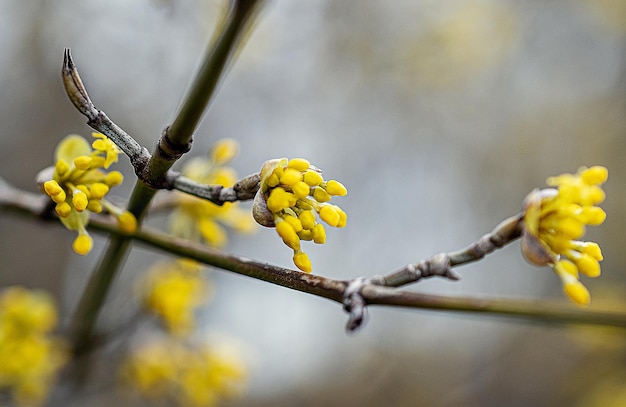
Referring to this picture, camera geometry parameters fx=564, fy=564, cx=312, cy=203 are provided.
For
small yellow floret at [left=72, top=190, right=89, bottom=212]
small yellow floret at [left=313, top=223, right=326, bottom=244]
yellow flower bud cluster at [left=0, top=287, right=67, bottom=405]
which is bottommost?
yellow flower bud cluster at [left=0, top=287, right=67, bottom=405]

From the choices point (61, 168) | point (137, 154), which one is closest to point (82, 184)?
point (61, 168)

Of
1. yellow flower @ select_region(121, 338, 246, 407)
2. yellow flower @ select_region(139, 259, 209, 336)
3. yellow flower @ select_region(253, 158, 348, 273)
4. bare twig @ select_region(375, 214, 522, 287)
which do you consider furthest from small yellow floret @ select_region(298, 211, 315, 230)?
yellow flower @ select_region(121, 338, 246, 407)

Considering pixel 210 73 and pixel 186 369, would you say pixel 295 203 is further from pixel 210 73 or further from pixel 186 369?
pixel 186 369

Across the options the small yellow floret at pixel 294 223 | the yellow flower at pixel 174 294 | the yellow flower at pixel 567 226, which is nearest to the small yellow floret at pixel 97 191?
the small yellow floret at pixel 294 223

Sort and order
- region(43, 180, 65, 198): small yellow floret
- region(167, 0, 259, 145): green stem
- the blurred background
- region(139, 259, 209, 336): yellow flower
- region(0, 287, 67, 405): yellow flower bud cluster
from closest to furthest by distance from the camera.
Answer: region(167, 0, 259, 145): green stem → region(43, 180, 65, 198): small yellow floret → region(0, 287, 67, 405): yellow flower bud cluster → region(139, 259, 209, 336): yellow flower → the blurred background

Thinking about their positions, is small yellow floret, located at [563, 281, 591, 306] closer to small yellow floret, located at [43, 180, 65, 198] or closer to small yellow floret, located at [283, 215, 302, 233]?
small yellow floret, located at [283, 215, 302, 233]

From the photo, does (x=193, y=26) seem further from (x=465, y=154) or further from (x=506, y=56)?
(x=465, y=154)
